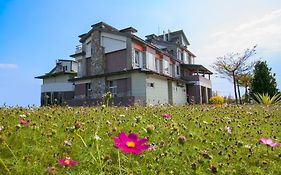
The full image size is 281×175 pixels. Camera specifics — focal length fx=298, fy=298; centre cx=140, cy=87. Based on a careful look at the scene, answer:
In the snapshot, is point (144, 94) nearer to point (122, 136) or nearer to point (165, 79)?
point (165, 79)

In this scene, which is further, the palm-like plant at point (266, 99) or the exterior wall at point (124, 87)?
the exterior wall at point (124, 87)

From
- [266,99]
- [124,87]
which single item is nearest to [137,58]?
[124,87]

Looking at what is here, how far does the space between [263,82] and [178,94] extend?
8.56m

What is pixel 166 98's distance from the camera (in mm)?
28609

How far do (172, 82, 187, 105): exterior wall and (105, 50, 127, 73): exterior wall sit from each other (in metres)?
6.61

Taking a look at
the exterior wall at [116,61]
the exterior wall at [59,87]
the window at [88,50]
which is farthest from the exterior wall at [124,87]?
the exterior wall at [59,87]

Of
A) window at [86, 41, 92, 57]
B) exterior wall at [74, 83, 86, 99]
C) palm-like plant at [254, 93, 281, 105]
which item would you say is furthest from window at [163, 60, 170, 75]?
palm-like plant at [254, 93, 281, 105]

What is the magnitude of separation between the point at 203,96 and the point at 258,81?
9443 mm

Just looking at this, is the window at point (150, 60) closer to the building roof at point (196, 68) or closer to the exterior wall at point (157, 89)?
the exterior wall at point (157, 89)

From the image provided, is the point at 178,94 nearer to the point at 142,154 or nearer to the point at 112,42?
the point at 112,42

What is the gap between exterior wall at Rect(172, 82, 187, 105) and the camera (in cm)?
3071

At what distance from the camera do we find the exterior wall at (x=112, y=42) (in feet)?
89.5

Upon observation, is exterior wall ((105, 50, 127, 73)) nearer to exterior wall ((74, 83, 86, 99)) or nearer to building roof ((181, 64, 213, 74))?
exterior wall ((74, 83, 86, 99))

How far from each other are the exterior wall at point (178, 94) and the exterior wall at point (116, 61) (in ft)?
21.7
